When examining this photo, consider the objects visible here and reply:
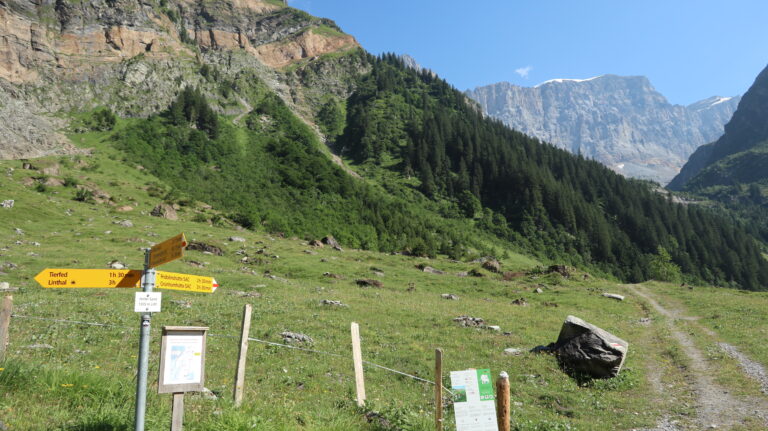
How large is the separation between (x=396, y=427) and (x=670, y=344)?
24.1 m

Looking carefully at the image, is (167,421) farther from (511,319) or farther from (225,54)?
(225,54)

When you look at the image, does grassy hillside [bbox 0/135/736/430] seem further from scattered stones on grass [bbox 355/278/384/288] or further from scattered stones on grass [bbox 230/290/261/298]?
scattered stones on grass [bbox 355/278/384/288]

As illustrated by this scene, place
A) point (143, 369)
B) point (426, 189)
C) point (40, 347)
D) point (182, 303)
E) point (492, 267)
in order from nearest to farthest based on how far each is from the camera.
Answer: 1. point (143, 369)
2. point (40, 347)
3. point (182, 303)
4. point (492, 267)
5. point (426, 189)

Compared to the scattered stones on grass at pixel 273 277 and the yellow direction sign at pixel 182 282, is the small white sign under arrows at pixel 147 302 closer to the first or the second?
the yellow direction sign at pixel 182 282

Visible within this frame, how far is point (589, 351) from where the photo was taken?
58.9ft

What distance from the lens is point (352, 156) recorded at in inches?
6152

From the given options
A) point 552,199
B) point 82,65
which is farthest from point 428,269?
point 82,65

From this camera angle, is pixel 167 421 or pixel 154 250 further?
pixel 167 421

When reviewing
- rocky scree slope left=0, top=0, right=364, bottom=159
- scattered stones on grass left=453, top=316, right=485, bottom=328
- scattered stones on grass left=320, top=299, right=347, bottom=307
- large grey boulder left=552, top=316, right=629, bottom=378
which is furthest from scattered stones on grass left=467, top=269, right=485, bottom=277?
rocky scree slope left=0, top=0, right=364, bottom=159

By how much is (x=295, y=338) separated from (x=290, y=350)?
4.63 ft

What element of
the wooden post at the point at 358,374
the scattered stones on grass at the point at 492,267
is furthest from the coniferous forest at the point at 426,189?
the wooden post at the point at 358,374

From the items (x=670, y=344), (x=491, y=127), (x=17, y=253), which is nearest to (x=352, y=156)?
(x=491, y=127)

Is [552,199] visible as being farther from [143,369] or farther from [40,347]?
[143,369]

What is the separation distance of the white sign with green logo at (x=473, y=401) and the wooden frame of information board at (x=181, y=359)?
16.2 feet
